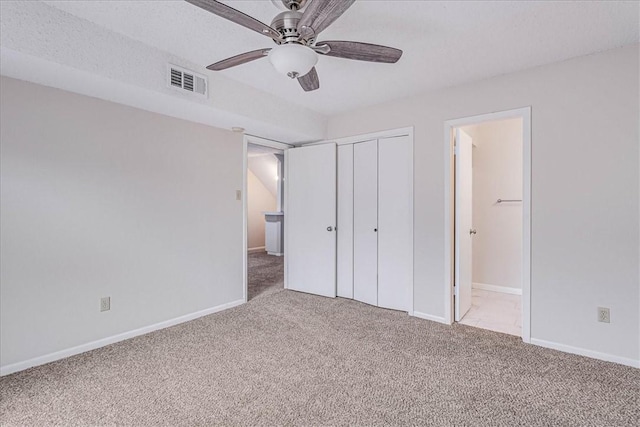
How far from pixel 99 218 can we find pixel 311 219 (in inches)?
90.7

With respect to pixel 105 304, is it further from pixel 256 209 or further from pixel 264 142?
pixel 256 209

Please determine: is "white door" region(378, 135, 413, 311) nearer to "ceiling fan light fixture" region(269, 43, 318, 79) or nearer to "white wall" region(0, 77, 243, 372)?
"white wall" region(0, 77, 243, 372)

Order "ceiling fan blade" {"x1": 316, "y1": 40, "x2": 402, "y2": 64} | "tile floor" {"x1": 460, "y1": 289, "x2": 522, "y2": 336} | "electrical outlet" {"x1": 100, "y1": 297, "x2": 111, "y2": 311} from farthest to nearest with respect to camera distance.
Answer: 1. "tile floor" {"x1": 460, "y1": 289, "x2": 522, "y2": 336}
2. "electrical outlet" {"x1": 100, "y1": 297, "x2": 111, "y2": 311}
3. "ceiling fan blade" {"x1": 316, "y1": 40, "x2": 402, "y2": 64}

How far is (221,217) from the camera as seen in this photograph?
3600 millimetres

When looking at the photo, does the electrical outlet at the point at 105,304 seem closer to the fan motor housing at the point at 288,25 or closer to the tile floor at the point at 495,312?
the fan motor housing at the point at 288,25

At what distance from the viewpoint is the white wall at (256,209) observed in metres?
7.84

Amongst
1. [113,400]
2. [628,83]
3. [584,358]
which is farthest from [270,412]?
[628,83]

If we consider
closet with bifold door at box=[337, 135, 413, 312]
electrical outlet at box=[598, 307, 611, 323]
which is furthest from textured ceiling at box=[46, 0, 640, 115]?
electrical outlet at box=[598, 307, 611, 323]

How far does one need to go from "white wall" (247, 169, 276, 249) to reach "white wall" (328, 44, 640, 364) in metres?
5.86

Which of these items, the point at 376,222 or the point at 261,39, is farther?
the point at 376,222

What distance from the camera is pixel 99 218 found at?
2643 mm

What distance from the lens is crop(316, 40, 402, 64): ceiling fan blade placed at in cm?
175

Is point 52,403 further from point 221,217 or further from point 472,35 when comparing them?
point 472,35

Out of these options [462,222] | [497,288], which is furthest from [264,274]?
[497,288]
